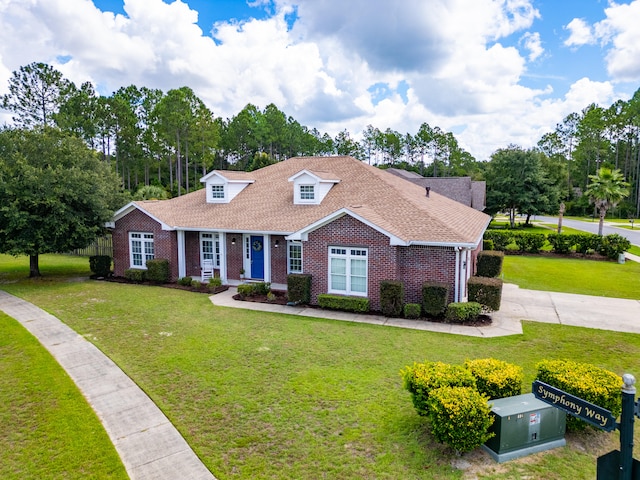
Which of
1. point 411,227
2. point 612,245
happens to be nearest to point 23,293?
point 411,227

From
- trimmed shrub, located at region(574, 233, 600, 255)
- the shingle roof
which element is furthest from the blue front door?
trimmed shrub, located at region(574, 233, 600, 255)

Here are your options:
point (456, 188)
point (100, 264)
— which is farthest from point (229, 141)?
point (100, 264)

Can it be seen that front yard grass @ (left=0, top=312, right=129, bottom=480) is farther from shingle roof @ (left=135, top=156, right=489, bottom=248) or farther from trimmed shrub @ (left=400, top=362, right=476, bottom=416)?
shingle roof @ (left=135, top=156, right=489, bottom=248)

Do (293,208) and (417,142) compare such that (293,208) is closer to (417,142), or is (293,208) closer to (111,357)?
(111,357)

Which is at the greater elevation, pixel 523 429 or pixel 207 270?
pixel 207 270

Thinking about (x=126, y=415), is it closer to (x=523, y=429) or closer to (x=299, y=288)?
(x=523, y=429)

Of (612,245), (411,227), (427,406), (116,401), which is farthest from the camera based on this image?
(612,245)

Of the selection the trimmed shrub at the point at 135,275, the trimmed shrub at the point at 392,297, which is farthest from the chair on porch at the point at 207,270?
the trimmed shrub at the point at 392,297
